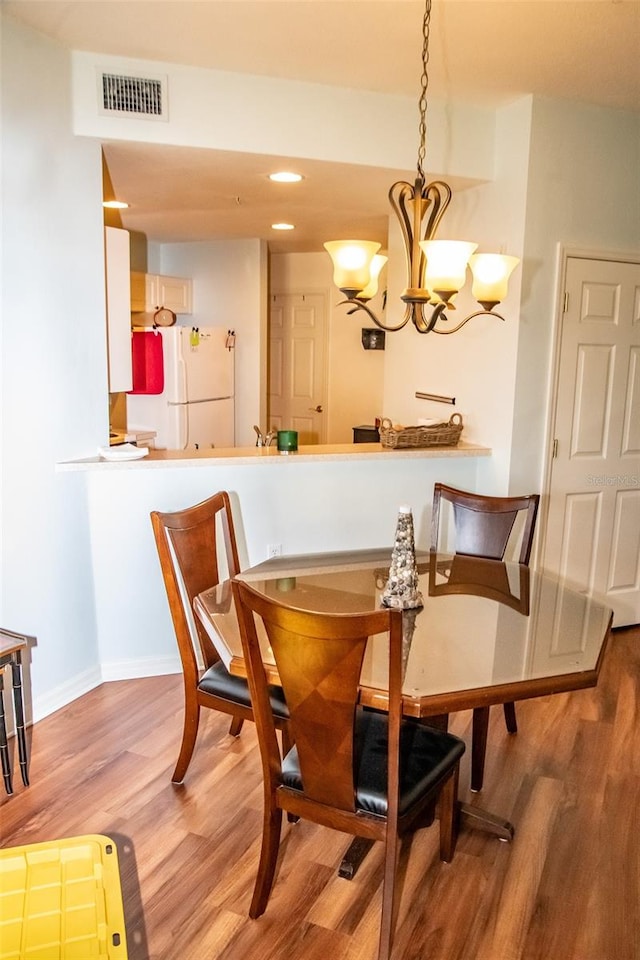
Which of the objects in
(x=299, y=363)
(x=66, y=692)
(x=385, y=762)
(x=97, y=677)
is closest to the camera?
(x=385, y=762)

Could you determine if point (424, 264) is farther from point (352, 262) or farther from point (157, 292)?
point (157, 292)

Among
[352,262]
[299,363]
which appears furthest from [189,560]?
[299,363]

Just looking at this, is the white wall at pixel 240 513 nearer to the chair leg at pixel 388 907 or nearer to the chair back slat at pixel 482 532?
the chair back slat at pixel 482 532

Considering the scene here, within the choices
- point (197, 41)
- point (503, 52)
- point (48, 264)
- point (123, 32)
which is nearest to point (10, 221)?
point (48, 264)

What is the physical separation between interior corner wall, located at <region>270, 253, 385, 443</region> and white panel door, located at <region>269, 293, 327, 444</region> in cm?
8

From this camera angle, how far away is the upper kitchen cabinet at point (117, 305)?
3154 millimetres

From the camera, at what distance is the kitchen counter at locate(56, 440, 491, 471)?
301 cm

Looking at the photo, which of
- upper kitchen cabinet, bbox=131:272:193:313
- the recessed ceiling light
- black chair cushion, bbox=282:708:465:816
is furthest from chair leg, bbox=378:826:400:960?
upper kitchen cabinet, bbox=131:272:193:313

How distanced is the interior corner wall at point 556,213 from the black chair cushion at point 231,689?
1.91m

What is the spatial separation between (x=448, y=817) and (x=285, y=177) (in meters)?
2.95

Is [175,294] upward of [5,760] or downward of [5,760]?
upward

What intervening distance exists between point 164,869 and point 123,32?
2890 millimetres

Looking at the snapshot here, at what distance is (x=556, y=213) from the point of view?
3.37 m

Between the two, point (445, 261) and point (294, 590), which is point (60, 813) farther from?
point (445, 261)
